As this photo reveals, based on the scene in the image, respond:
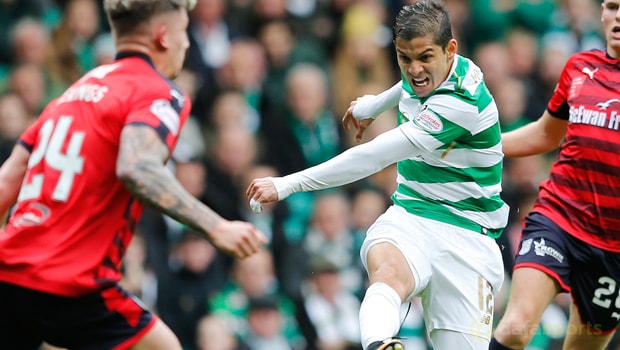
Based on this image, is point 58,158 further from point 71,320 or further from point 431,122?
point 431,122

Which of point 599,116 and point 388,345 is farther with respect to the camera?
point 599,116

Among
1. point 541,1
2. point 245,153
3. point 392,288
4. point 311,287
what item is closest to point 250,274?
point 311,287

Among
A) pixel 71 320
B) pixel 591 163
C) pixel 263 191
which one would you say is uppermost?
pixel 263 191

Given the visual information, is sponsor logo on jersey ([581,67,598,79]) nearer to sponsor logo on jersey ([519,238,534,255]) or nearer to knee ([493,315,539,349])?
sponsor logo on jersey ([519,238,534,255])

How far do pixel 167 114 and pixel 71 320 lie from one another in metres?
1.08

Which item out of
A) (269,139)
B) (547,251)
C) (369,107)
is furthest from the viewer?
(269,139)

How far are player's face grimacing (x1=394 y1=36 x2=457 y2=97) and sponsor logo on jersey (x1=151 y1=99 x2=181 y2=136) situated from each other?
71.2 inches

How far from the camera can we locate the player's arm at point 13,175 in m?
5.65

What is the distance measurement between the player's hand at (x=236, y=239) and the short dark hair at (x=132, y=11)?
117cm

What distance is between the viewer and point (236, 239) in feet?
16.4

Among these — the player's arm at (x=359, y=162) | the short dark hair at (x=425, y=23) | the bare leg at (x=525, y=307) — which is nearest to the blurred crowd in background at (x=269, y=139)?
the bare leg at (x=525, y=307)

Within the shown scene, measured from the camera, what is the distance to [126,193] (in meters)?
5.36

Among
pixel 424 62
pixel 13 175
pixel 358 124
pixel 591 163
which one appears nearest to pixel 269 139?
pixel 358 124

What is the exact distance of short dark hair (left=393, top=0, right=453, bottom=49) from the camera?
21.4 ft
